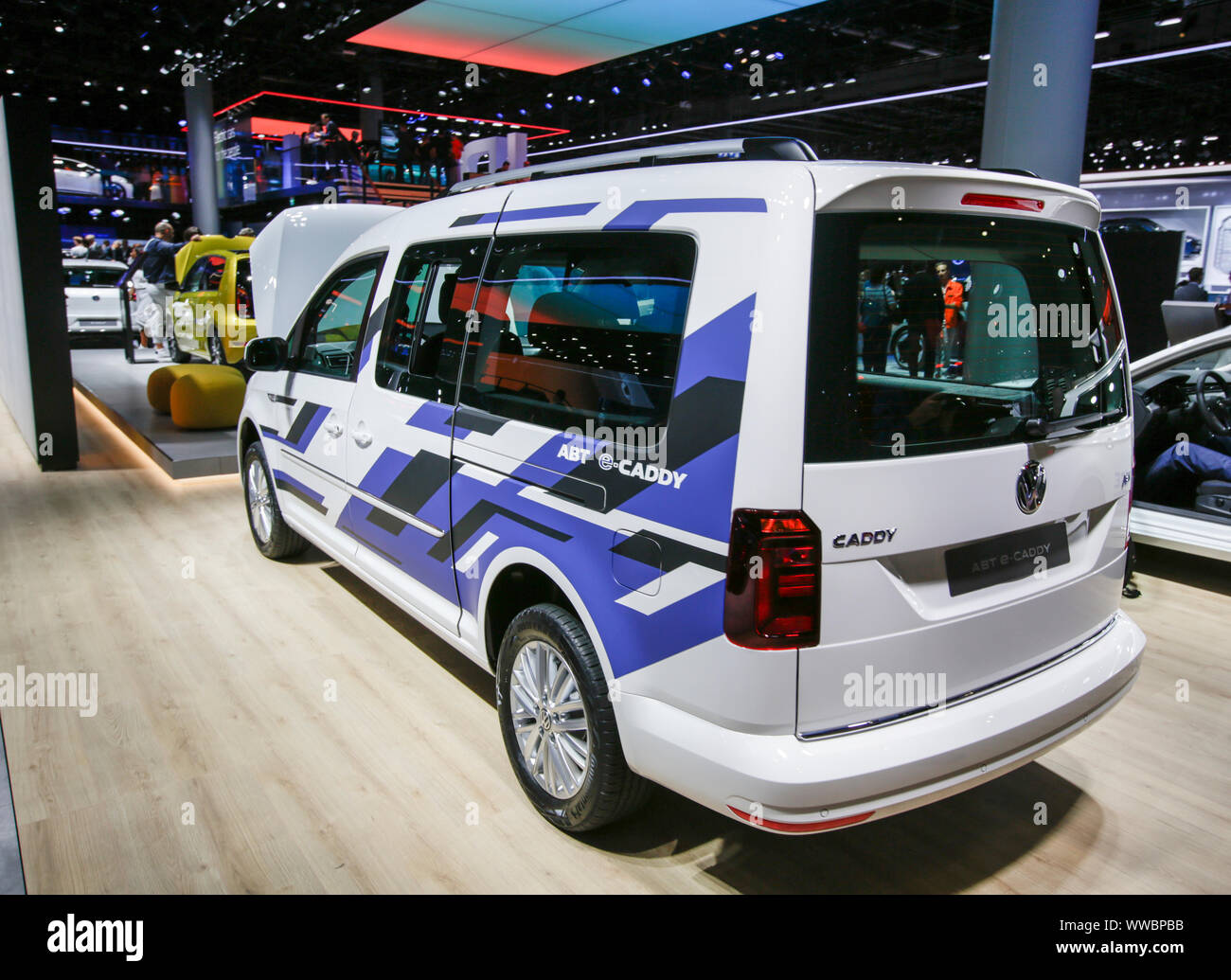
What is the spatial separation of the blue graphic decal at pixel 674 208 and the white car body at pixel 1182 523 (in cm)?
324

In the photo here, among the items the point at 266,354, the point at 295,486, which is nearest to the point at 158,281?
the point at 266,354

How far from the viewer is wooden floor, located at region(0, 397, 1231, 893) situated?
2238 millimetres

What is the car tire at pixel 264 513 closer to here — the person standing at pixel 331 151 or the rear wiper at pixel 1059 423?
the rear wiper at pixel 1059 423

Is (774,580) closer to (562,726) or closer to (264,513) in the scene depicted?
(562,726)

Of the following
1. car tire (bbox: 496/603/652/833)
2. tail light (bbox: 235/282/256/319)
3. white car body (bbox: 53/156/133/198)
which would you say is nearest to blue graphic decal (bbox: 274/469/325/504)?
car tire (bbox: 496/603/652/833)

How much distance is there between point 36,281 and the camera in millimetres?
6219

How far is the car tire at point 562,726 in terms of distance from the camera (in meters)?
2.10

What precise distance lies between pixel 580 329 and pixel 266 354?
2.40 m

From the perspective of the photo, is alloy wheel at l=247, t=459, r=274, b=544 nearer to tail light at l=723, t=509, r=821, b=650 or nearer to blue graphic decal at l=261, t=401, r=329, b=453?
blue graphic decal at l=261, t=401, r=329, b=453

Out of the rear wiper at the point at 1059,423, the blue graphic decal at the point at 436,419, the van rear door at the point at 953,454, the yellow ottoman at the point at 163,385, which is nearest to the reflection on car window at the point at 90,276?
the yellow ottoman at the point at 163,385

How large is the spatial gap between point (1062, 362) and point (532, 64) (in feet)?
49.3

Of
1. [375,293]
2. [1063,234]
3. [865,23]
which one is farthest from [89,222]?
[1063,234]

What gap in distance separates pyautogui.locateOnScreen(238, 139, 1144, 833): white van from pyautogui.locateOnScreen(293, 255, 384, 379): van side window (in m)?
0.95
